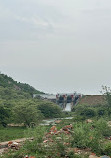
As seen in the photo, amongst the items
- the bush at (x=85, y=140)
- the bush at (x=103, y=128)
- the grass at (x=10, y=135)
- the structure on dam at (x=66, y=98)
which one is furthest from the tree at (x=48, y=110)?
the bush at (x=85, y=140)

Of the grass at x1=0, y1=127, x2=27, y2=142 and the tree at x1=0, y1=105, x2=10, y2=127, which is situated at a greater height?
the tree at x1=0, y1=105, x2=10, y2=127

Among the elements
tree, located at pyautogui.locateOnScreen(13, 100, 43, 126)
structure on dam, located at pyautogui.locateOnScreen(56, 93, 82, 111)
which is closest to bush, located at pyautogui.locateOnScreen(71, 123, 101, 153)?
tree, located at pyautogui.locateOnScreen(13, 100, 43, 126)

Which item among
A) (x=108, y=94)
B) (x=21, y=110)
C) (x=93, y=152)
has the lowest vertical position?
(x=93, y=152)

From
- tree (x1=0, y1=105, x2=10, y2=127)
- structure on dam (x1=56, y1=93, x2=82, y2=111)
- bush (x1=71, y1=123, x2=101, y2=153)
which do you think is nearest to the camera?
bush (x1=71, y1=123, x2=101, y2=153)

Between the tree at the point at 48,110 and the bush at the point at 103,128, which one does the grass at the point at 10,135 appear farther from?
the tree at the point at 48,110

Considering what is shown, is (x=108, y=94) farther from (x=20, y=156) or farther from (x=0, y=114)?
(x=20, y=156)

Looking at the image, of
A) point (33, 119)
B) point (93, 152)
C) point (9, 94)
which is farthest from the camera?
point (9, 94)

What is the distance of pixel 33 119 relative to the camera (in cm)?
1764

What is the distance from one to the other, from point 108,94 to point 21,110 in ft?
34.2

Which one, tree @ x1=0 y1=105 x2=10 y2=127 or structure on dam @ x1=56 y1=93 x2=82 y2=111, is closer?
tree @ x1=0 y1=105 x2=10 y2=127

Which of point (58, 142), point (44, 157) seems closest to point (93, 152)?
point (58, 142)

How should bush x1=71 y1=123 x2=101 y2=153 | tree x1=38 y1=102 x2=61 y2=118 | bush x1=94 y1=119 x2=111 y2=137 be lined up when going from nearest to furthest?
1. bush x1=71 y1=123 x2=101 y2=153
2. bush x1=94 y1=119 x2=111 y2=137
3. tree x1=38 y1=102 x2=61 y2=118

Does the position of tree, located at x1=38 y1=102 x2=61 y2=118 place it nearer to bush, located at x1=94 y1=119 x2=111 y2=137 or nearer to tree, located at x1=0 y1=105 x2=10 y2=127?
tree, located at x1=0 y1=105 x2=10 y2=127

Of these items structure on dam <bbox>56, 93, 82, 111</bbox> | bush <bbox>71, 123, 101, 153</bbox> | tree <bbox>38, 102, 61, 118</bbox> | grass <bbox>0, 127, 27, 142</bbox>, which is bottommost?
grass <bbox>0, 127, 27, 142</bbox>
